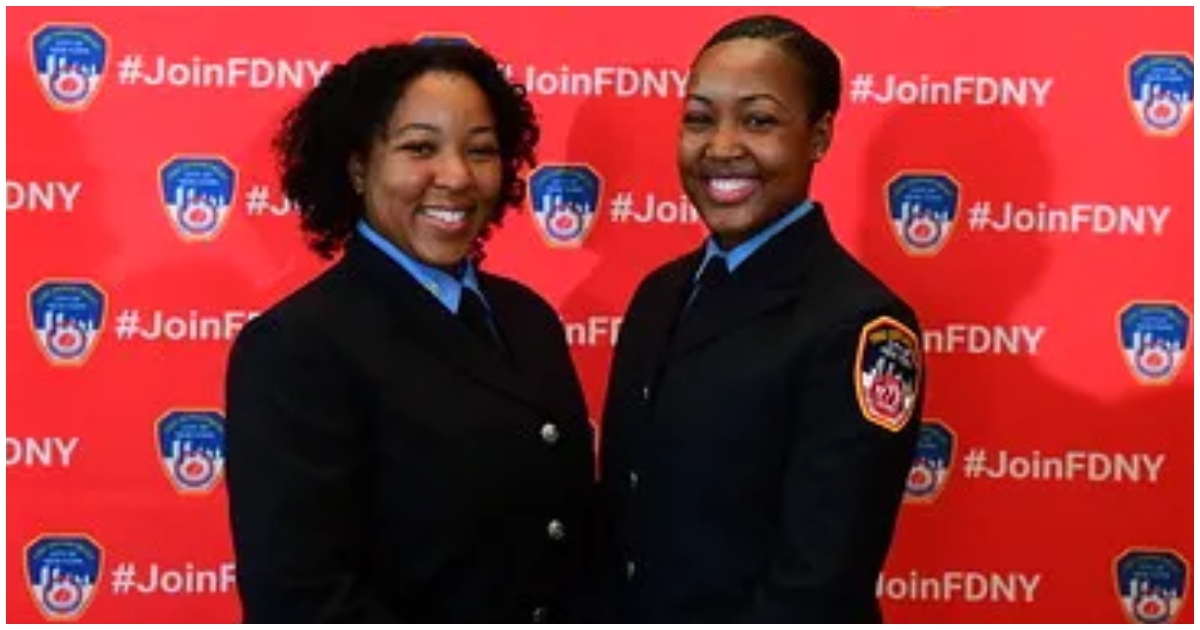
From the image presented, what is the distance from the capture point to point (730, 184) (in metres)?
1.48

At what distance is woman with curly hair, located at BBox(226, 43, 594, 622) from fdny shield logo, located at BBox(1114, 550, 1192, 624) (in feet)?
3.22

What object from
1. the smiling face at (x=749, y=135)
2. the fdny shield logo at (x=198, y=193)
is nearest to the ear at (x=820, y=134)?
the smiling face at (x=749, y=135)

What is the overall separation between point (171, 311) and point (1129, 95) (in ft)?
4.63

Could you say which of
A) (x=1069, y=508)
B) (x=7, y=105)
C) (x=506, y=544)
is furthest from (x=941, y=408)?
(x=7, y=105)

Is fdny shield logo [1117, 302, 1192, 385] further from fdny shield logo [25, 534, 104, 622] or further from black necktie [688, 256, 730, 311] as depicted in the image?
fdny shield logo [25, 534, 104, 622]

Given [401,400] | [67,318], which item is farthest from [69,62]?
[401,400]

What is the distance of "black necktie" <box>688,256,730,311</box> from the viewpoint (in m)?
1.52

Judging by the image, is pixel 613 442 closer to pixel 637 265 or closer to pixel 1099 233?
pixel 637 265

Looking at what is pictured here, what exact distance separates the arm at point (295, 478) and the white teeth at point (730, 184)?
1.41 feet

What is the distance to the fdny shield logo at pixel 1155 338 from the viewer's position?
6.81 ft

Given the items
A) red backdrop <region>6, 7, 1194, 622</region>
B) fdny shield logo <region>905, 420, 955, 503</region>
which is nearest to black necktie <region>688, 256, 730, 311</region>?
red backdrop <region>6, 7, 1194, 622</region>

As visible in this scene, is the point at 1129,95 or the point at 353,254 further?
the point at 1129,95

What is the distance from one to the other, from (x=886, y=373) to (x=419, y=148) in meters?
0.52

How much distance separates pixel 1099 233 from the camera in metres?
2.06
